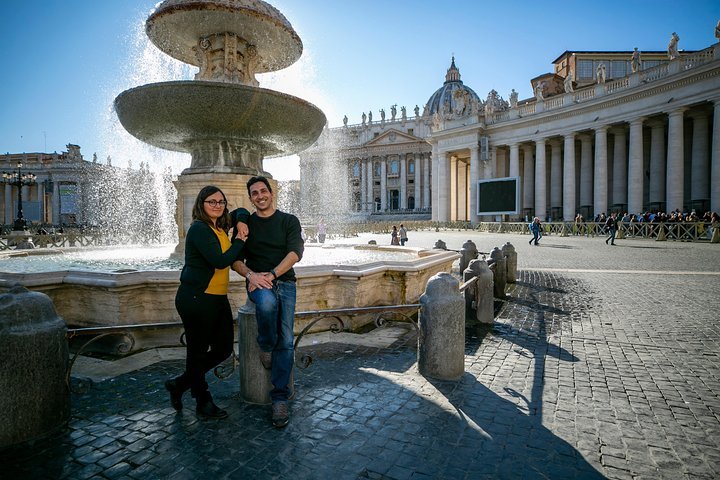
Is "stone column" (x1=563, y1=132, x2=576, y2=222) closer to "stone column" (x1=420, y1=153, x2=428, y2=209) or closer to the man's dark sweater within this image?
the man's dark sweater

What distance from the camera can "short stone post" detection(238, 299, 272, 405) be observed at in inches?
128

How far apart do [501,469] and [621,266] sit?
41.0ft

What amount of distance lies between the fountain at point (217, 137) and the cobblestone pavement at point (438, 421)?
37.7 inches

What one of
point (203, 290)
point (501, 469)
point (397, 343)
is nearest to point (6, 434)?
point (203, 290)

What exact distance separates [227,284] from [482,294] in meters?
4.39

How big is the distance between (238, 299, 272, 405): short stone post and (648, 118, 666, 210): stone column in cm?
3788

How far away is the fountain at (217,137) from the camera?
4.87m

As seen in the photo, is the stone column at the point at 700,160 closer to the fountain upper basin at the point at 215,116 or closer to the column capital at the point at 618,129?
the column capital at the point at 618,129

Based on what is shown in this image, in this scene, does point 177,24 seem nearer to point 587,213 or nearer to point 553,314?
point 553,314

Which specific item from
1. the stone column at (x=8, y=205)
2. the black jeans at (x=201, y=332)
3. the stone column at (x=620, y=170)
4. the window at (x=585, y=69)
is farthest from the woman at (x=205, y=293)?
the stone column at (x=8, y=205)

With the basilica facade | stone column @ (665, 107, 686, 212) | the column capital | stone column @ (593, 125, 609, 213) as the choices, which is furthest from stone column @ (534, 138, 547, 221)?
stone column @ (665, 107, 686, 212)

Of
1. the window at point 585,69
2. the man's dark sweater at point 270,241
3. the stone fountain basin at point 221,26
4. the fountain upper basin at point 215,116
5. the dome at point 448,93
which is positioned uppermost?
the dome at point 448,93

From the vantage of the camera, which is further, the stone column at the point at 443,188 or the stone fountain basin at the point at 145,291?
the stone column at the point at 443,188

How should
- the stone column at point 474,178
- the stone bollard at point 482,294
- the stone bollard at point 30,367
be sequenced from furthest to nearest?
the stone column at point 474,178 → the stone bollard at point 482,294 → the stone bollard at point 30,367
